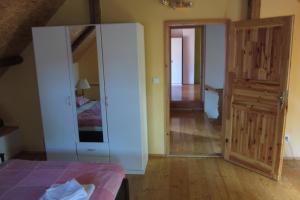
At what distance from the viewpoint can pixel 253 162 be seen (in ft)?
11.1

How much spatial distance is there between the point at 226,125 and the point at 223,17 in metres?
1.49

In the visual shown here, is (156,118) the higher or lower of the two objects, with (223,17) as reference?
lower

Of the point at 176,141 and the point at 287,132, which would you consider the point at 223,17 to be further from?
the point at 176,141

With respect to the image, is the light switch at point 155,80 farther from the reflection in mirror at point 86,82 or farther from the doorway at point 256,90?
the reflection in mirror at point 86,82

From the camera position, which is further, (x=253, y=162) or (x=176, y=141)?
(x=176, y=141)

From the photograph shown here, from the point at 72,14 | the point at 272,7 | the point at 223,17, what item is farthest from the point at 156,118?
the point at 272,7

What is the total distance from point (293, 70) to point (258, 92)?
654mm

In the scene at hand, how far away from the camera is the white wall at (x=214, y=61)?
5.80 meters

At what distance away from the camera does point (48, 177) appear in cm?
215

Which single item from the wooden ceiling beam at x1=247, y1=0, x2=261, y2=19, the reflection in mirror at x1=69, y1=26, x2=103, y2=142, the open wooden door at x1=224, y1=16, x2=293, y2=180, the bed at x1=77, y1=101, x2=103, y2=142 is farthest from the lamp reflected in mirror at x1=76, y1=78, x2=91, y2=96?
the wooden ceiling beam at x1=247, y1=0, x2=261, y2=19

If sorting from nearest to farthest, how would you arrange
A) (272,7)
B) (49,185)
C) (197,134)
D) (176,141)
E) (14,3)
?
(49,185) < (14,3) < (272,7) < (176,141) < (197,134)

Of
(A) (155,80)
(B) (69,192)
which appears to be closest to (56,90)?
(A) (155,80)

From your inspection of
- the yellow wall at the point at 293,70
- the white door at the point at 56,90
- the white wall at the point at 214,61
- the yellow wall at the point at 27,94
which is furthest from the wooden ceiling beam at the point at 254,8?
the white wall at the point at 214,61

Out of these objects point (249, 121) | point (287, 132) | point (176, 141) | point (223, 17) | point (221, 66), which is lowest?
point (176, 141)
